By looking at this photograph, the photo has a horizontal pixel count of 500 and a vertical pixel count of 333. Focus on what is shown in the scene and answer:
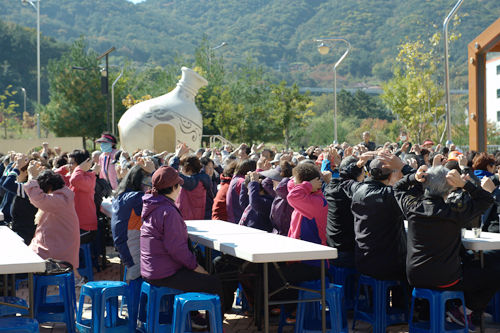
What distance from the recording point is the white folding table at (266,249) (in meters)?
4.45

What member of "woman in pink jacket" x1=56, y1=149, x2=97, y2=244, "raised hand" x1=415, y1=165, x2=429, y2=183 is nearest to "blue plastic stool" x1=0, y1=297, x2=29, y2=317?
"woman in pink jacket" x1=56, y1=149, x2=97, y2=244

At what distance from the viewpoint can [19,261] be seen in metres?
4.13

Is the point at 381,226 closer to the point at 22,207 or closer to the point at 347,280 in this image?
the point at 347,280

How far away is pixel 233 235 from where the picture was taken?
550 centimetres

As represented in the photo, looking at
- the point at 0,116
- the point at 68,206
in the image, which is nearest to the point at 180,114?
the point at 68,206

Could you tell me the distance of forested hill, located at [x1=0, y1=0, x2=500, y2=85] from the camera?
118562 mm

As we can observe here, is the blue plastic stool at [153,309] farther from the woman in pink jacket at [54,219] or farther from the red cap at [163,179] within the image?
the woman in pink jacket at [54,219]

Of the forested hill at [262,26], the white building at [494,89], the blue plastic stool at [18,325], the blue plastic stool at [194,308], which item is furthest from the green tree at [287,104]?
the forested hill at [262,26]

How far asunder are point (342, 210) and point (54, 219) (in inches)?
130

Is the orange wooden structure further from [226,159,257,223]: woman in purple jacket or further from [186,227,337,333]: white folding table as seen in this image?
[186,227,337,333]: white folding table

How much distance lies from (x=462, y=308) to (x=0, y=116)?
59.2 meters

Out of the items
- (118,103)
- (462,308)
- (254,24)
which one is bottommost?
(462,308)

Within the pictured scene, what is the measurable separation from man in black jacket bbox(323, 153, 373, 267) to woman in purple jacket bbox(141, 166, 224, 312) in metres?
1.72

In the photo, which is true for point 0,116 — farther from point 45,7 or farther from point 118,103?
point 45,7
